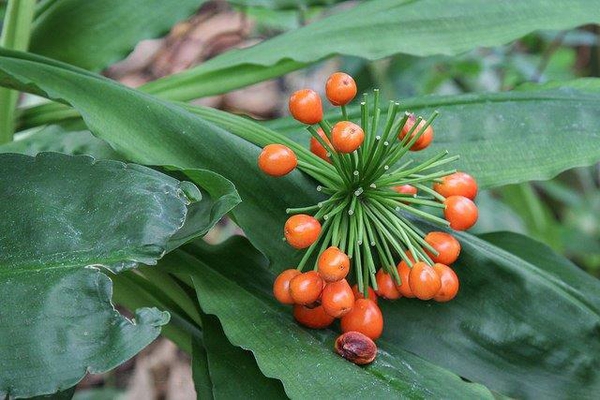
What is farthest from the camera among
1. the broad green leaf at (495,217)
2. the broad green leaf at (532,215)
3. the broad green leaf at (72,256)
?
the broad green leaf at (495,217)

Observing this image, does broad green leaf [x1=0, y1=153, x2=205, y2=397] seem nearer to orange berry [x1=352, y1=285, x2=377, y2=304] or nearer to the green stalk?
orange berry [x1=352, y1=285, x2=377, y2=304]

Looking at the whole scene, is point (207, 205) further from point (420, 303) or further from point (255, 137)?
point (420, 303)

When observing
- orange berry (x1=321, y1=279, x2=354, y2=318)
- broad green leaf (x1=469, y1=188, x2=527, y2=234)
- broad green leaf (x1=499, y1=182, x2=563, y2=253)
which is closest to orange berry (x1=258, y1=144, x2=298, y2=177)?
orange berry (x1=321, y1=279, x2=354, y2=318)

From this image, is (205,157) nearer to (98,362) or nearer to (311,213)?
(311,213)

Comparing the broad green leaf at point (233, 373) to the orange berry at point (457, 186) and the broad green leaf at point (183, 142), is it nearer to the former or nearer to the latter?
the broad green leaf at point (183, 142)

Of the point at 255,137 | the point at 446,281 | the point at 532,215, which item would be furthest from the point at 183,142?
the point at 532,215

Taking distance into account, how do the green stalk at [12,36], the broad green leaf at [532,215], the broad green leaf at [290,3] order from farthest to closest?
the broad green leaf at [532,215], the broad green leaf at [290,3], the green stalk at [12,36]

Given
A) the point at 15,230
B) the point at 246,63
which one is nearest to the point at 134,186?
the point at 15,230

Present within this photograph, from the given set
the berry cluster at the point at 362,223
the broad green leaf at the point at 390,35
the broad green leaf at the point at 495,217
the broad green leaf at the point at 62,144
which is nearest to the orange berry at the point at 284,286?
the berry cluster at the point at 362,223
